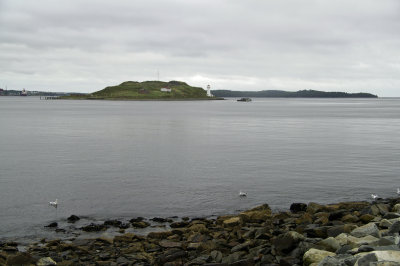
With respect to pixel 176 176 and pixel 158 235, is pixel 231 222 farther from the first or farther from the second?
pixel 176 176

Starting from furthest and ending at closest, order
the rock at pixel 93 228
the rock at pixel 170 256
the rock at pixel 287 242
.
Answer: the rock at pixel 93 228 → the rock at pixel 170 256 → the rock at pixel 287 242

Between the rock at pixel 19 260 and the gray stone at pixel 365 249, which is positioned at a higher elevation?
the gray stone at pixel 365 249

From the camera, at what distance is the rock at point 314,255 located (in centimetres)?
1219

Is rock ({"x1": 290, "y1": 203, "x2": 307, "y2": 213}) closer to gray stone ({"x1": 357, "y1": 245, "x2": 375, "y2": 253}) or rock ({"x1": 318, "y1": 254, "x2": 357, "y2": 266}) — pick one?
gray stone ({"x1": 357, "y1": 245, "x2": 375, "y2": 253})

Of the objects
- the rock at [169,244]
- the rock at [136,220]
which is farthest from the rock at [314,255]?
the rock at [136,220]

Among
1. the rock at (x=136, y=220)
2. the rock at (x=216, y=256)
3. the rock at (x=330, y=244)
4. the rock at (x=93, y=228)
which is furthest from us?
the rock at (x=136, y=220)

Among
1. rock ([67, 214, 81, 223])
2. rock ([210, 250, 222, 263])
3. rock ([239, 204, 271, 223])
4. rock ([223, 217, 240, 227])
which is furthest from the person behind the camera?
rock ([67, 214, 81, 223])

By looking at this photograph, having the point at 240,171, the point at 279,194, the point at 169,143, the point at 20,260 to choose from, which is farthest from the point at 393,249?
the point at 169,143

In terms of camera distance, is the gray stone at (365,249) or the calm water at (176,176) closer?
the gray stone at (365,249)

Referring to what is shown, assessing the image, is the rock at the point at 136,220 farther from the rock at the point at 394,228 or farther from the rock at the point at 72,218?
the rock at the point at 394,228

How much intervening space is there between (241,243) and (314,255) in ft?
13.5

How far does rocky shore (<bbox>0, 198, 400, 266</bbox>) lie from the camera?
41.1 ft

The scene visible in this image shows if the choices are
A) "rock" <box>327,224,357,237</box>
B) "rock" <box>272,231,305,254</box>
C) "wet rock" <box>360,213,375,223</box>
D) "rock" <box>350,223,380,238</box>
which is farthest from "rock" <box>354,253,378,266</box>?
"wet rock" <box>360,213,375,223</box>

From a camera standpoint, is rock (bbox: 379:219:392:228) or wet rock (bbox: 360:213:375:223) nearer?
rock (bbox: 379:219:392:228)
